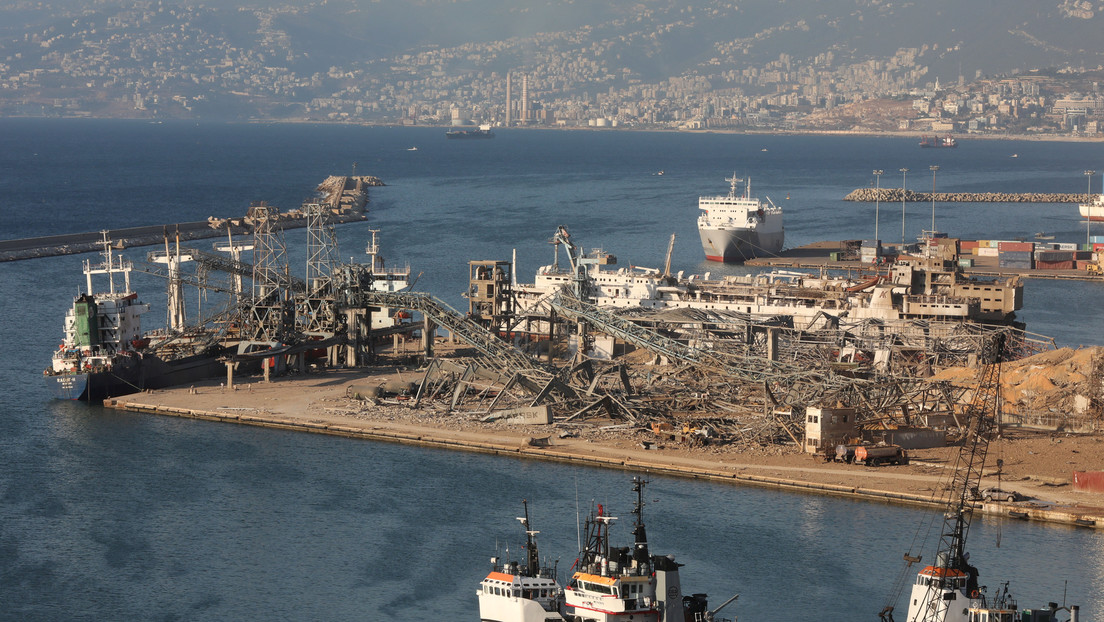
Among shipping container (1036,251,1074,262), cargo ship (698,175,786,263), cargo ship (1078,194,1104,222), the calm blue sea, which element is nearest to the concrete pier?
the calm blue sea

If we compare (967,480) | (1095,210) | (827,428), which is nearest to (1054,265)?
(1095,210)

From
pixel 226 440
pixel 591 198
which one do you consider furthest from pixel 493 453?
pixel 591 198

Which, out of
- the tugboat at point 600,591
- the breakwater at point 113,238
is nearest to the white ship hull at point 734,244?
the breakwater at point 113,238

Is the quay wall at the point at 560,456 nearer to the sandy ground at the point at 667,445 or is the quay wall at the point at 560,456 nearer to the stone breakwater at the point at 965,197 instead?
the sandy ground at the point at 667,445

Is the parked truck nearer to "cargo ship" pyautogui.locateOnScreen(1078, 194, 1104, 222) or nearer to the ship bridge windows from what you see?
the ship bridge windows

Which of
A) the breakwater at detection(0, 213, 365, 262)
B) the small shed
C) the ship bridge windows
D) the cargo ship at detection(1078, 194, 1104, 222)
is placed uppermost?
the cargo ship at detection(1078, 194, 1104, 222)

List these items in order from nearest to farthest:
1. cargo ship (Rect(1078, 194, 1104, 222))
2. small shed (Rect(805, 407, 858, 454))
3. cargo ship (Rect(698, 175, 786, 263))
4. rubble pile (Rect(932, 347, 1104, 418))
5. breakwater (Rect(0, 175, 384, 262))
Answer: small shed (Rect(805, 407, 858, 454))
rubble pile (Rect(932, 347, 1104, 418))
breakwater (Rect(0, 175, 384, 262))
cargo ship (Rect(698, 175, 786, 263))
cargo ship (Rect(1078, 194, 1104, 222))

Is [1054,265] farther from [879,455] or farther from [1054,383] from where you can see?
[879,455]
